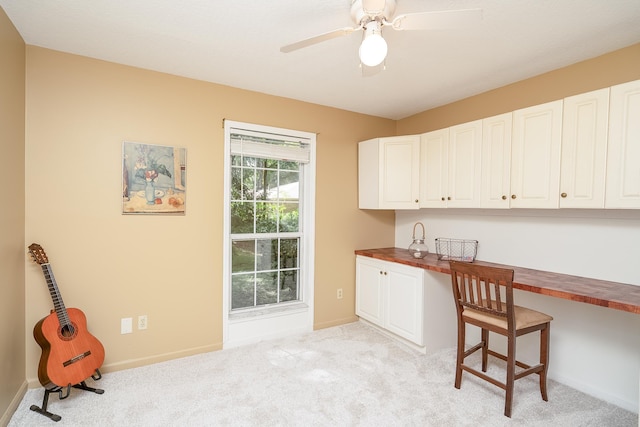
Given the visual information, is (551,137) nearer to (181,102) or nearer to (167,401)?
(181,102)

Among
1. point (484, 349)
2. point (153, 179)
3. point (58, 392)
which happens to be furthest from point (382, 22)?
point (58, 392)

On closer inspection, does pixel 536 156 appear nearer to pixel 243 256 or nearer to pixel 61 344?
pixel 243 256

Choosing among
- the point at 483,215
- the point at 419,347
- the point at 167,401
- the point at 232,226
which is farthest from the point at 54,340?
the point at 483,215

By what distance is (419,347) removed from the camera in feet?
9.80

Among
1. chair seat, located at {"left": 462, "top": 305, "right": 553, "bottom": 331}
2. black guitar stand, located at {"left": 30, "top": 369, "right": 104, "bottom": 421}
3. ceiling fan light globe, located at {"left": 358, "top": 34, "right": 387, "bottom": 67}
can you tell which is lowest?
black guitar stand, located at {"left": 30, "top": 369, "right": 104, "bottom": 421}

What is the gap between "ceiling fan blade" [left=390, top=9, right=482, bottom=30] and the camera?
4.70 feet

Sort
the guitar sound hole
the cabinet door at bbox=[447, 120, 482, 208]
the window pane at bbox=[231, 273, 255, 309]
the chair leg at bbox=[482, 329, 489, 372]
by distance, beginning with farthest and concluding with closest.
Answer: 1. the window pane at bbox=[231, 273, 255, 309]
2. the cabinet door at bbox=[447, 120, 482, 208]
3. the chair leg at bbox=[482, 329, 489, 372]
4. the guitar sound hole

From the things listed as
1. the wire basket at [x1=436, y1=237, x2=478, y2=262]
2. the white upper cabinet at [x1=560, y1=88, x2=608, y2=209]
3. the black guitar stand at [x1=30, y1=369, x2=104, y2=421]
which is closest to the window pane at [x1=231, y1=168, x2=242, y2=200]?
the black guitar stand at [x1=30, y1=369, x2=104, y2=421]

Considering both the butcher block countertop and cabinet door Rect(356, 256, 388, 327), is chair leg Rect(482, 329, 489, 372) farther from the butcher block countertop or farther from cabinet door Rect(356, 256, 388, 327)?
cabinet door Rect(356, 256, 388, 327)

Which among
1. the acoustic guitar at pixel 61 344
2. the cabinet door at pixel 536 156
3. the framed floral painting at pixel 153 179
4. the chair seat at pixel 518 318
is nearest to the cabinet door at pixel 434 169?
the cabinet door at pixel 536 156

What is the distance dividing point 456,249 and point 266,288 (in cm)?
200

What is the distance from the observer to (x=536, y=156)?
2402 mm

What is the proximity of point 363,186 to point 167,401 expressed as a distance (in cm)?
266

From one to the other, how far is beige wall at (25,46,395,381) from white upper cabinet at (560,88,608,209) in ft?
7.50
